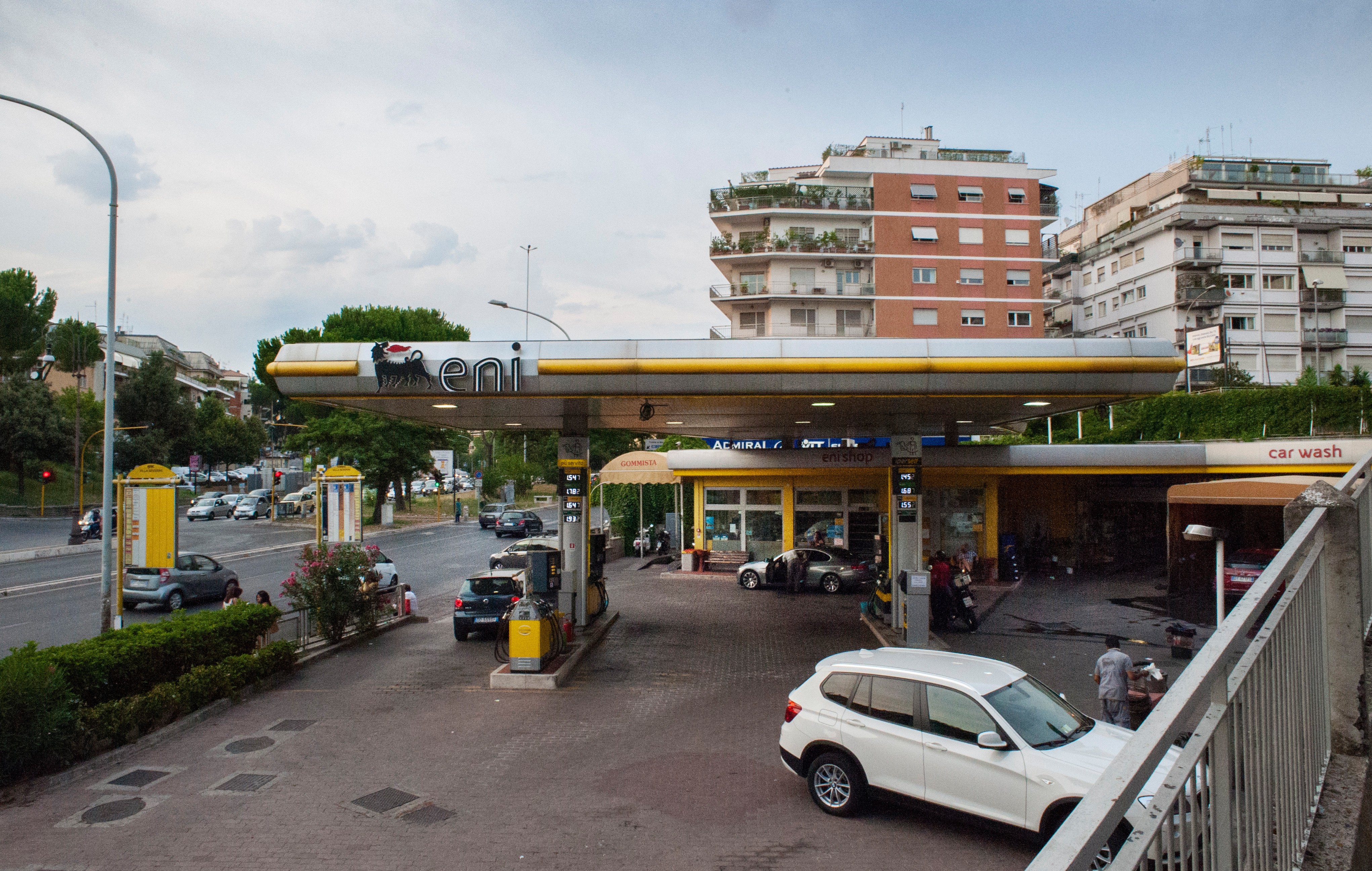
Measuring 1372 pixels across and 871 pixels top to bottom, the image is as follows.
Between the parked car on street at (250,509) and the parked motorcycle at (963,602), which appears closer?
the parked motorcycle at (963,602)

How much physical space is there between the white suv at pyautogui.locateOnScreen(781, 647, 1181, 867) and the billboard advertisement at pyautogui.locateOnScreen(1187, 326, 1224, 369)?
41610mm

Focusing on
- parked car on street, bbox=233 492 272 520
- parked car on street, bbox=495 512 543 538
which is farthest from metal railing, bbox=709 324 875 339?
parked car on street, bbox=233 492 272 520

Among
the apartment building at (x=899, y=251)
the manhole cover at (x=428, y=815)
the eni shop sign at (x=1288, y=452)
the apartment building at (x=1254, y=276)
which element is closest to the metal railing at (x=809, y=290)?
the apartment building at (x=899, y=251)

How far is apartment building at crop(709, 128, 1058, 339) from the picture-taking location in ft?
168

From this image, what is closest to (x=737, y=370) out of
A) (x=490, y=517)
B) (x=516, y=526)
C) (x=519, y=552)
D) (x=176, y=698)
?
(x=176, y=698)

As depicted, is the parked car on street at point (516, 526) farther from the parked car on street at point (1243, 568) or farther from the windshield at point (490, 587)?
the parked car on street at point (1243, 568)

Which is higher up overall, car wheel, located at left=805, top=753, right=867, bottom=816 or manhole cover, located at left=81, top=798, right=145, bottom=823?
car wheel, located at left=805, top=753, right=867, bottom=816

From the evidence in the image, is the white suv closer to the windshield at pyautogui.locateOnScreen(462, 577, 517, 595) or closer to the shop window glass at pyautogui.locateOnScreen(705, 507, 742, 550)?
the windshield at pyautogui.locateOnScreen(462, 577, 517, 595)

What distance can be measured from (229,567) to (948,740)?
29.0m

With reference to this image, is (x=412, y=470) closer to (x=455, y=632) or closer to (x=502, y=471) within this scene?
(x=502, y=471)

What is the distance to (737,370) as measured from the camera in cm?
1185

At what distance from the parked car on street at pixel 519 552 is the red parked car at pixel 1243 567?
1538cm

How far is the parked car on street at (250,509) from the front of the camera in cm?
5253

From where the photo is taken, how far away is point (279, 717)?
1068 cm
